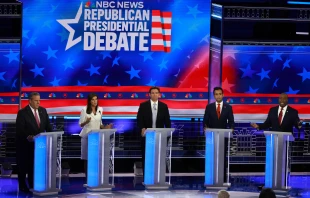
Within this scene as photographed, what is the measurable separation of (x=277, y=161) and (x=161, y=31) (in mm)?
3295

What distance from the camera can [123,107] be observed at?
43.8 ft


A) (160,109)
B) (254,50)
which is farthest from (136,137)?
(254,50)

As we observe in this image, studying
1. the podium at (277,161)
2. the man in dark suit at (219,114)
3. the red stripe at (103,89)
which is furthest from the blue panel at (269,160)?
the red stripe at (103,89)

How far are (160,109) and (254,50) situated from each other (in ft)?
8.03

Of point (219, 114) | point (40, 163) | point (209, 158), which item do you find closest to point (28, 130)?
point (40, 163)

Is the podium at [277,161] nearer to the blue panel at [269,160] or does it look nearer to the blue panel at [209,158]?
the blue panel at [269,160]

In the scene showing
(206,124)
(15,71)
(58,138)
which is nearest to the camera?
(58,138)

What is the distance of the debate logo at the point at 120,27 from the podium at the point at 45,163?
107 inches

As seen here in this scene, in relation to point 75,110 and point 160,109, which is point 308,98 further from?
point 75,110

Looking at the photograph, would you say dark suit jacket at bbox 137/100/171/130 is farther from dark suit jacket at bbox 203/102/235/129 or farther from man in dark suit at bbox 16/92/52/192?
man in dark suit at bbox 16/92/52/192

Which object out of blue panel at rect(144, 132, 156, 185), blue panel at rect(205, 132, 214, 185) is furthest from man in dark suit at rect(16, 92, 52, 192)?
blue panel at rect(205, 132, 214, 185)

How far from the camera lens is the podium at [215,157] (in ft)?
38.0

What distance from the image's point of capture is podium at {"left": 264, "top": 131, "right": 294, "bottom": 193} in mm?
11359

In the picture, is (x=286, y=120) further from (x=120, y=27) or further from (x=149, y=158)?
(x=120, y=27)
